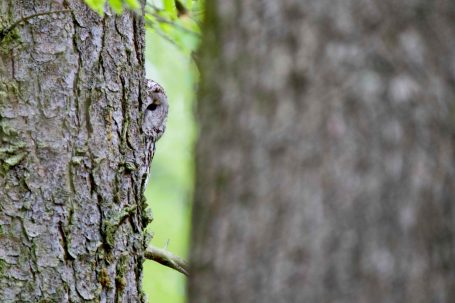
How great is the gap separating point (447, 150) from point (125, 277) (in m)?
2.18

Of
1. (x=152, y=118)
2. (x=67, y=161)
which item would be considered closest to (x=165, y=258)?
(x=152, y=118)

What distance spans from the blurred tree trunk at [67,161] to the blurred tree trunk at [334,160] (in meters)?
1.75

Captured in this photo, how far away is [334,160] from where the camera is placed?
1.41 meters

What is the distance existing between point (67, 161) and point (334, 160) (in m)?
1.98

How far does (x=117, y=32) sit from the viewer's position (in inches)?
136

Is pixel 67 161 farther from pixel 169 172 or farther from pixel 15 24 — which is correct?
pixel 169 172

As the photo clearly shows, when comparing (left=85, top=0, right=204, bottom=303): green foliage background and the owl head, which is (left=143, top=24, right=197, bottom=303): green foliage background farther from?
the owl head

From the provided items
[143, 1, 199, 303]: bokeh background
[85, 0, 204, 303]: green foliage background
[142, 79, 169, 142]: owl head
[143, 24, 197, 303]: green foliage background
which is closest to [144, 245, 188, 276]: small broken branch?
[142, 79, 169, 142]: owl head

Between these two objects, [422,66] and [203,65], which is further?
[203,65]

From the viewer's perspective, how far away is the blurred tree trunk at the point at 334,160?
1383 millimetres

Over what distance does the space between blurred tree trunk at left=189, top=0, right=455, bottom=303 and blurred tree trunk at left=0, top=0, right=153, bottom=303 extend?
175cm

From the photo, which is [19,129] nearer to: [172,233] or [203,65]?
[203,65]

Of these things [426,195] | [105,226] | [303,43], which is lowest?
[426,195]

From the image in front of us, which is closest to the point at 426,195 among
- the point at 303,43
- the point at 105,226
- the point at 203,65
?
the point at 303,43
